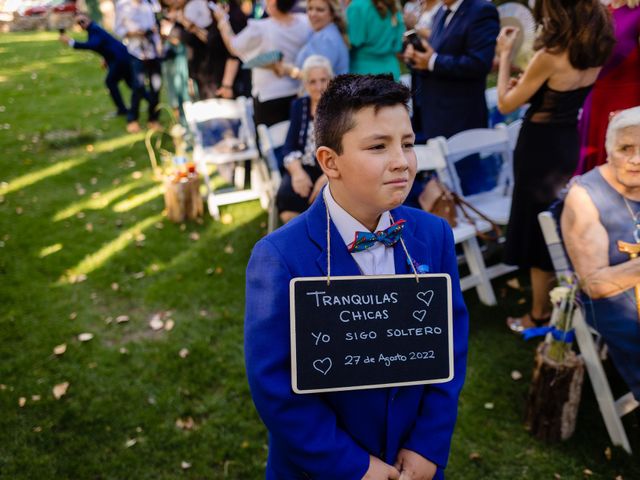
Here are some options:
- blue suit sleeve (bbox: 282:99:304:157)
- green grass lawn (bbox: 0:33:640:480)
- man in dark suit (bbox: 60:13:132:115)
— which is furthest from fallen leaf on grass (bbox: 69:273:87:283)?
man in dark suit (bbox: 60:13:132:115)

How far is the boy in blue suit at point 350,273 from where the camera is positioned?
1478 millimetres

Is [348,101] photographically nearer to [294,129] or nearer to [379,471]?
[379,471]

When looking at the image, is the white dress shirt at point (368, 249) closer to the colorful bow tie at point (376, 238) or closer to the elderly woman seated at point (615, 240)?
the colorful bow tie at point (376, 238)

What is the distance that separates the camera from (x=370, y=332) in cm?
156

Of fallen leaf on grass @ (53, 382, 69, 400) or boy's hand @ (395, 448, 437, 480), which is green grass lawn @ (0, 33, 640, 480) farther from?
boy's hand @ (395, 448, 437, 480)

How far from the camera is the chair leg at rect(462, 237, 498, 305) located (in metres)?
4.26

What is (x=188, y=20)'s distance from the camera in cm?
722

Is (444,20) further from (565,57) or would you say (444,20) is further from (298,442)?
(298,442)

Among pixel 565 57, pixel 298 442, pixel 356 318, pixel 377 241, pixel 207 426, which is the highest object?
pixel 565 57

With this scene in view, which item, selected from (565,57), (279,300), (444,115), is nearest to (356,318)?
(279,300)

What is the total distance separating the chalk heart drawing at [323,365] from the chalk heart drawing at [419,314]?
11.4 inches

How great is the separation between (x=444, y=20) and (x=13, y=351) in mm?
4291

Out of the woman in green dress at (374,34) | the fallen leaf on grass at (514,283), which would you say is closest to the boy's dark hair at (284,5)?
the woman in green dress at (374,34)

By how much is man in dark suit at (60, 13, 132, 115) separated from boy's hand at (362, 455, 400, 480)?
898cm
